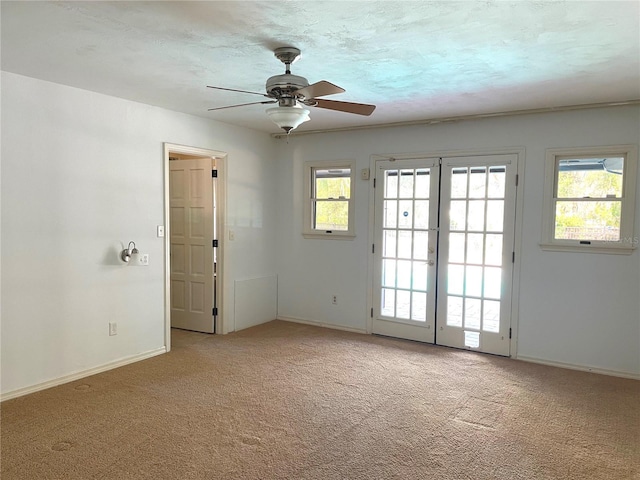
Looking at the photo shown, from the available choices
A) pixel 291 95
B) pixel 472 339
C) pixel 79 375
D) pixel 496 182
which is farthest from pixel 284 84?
pixel 472 339

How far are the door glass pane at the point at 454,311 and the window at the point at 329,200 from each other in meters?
1.42

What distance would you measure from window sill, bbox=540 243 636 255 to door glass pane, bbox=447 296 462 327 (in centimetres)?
105

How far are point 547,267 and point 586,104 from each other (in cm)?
156

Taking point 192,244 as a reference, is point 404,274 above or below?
below

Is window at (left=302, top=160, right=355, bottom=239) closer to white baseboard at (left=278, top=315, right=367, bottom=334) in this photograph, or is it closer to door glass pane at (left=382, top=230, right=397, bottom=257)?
door glass pane at (left=382, top=230, right=397, bottom=257)

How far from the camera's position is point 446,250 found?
16.3ft

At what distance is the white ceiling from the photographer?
2271 mm

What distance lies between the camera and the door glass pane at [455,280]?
4898 mm

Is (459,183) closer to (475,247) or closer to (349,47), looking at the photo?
(475,247)

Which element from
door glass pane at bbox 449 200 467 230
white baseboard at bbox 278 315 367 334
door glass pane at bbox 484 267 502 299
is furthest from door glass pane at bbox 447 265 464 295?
white baseboard at bbox 278 315 367 334

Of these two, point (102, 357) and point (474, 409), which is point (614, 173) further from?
point (102, 357)

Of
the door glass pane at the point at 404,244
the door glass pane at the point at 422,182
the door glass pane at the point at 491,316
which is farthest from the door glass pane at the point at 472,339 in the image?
the door glass pane at the point at 422,182

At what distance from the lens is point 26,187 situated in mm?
3475

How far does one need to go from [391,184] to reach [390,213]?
34 centimetres
